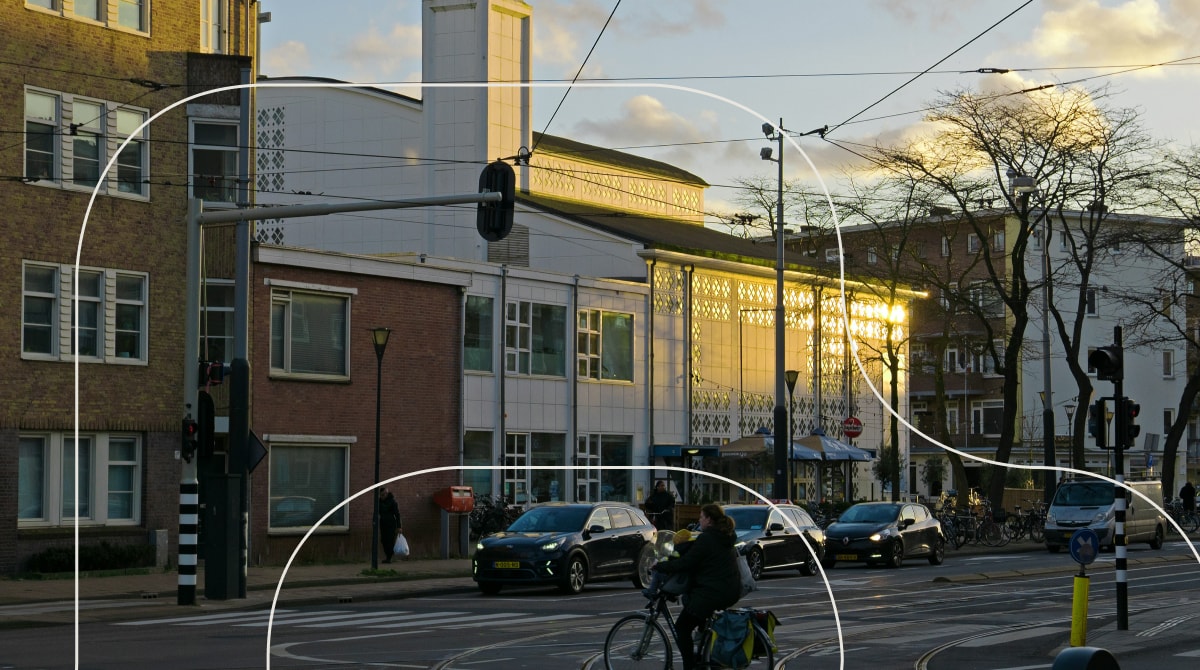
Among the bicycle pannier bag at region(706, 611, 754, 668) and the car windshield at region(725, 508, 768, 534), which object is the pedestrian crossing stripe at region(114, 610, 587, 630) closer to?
the bicycle pannier bag at region(706, 611, 754, 668)

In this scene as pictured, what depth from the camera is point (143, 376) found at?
35.2 m

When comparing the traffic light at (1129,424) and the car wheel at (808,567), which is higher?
the traffic light at (1129,424)

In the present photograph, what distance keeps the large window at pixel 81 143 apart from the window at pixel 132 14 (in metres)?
1.71

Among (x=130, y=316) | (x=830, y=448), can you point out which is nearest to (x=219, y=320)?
(x=130, y=316)

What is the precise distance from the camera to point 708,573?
14391 millimetres

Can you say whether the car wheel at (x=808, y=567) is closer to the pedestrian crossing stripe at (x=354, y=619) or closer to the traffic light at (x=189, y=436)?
the pedestrian crossing stripe at (x=354, y=619)

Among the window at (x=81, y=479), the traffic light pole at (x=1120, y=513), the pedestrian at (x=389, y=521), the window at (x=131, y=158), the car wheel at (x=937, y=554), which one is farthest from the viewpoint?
the car wheel at (x=937, y=554)

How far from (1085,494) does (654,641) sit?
117ft

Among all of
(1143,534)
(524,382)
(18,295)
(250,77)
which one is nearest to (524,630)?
(18,295)

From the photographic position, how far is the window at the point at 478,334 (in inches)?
1751

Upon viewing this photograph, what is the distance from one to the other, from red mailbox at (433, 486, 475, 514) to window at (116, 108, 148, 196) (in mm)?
10111

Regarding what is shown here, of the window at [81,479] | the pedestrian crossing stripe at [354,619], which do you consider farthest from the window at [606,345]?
the pedestrian crossing stripe at [354,619]

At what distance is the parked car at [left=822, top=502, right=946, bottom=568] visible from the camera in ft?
125

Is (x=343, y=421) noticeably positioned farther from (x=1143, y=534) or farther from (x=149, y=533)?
(x=1143, y=534)
